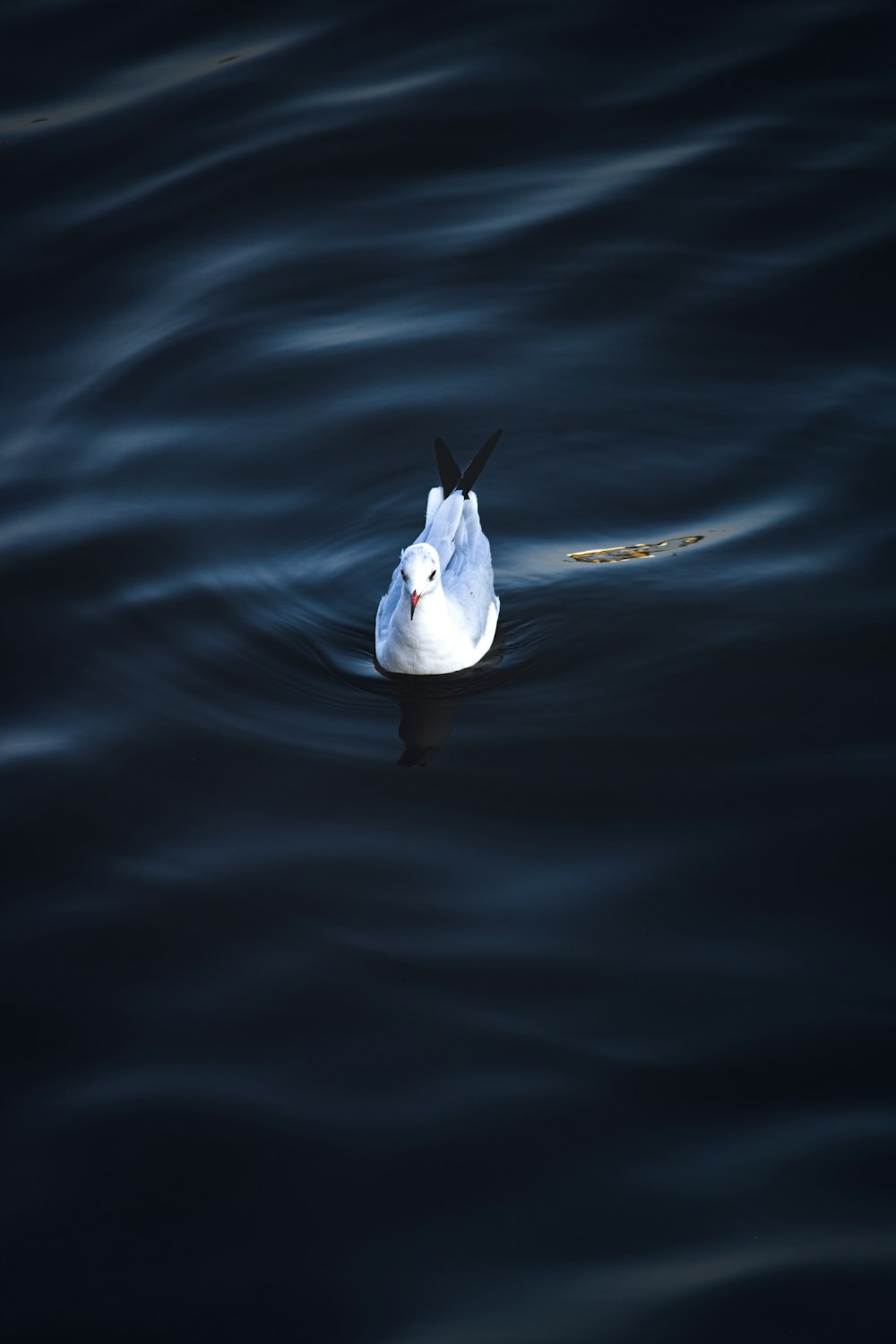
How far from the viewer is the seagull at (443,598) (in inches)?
327

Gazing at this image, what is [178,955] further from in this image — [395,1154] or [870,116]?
[870,116]

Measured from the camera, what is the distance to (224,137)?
1500 centimetres

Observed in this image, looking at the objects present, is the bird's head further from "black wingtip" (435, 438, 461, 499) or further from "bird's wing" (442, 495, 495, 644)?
"black wingtip" (435, 438, 461, 499)

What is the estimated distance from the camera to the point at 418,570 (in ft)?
27.0

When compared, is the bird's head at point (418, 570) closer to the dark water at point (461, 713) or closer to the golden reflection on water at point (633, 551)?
the dark water at point (461, 713)

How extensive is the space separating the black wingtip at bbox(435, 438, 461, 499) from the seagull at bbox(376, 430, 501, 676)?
7 cm

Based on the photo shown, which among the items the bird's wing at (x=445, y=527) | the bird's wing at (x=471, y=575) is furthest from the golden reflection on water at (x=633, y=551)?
the bird's wing at (x=445, y=527)

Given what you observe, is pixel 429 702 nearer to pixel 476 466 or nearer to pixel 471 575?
pixel 471 575

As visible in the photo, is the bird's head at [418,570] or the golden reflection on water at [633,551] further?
the golden reflection on water at [633,551]

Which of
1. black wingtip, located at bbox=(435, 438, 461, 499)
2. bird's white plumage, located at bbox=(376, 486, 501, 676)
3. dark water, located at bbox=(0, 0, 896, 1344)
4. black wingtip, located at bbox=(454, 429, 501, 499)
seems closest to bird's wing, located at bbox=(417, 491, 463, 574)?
bird's white plumage, located at bbox=(376, 486, 501, 676)

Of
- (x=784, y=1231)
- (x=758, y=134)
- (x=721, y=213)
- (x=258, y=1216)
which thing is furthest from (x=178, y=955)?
(x=758, y=134)

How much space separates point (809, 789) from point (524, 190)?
7999 mm

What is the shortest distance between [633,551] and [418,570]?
1.88m

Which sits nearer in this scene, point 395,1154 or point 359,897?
point 395,1154
